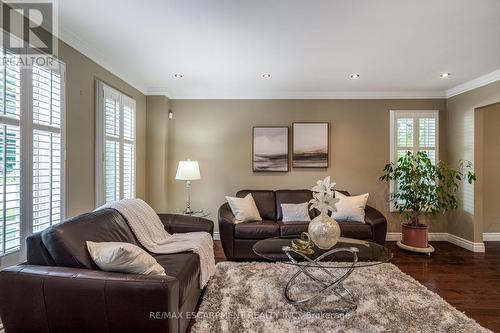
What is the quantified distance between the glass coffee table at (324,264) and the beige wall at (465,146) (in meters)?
2.62

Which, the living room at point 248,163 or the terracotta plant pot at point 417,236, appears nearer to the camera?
the living room at point 248,163

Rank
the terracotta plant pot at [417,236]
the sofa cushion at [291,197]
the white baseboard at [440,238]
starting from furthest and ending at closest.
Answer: the white baseboard at [440,238] → the sofa cushion at [291,197] → the terracotta plant pot at [417,236]

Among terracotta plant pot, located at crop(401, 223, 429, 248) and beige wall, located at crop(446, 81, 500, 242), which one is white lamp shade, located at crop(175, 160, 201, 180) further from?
beige wall, located at crop(446, 81, 500, 242)

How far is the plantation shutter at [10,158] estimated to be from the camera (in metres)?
1.93

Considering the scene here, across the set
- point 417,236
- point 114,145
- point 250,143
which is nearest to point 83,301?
point 114,145

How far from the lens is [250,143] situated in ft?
15.5

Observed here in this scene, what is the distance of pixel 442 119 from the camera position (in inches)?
183

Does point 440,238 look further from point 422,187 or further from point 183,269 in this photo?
point 183,269

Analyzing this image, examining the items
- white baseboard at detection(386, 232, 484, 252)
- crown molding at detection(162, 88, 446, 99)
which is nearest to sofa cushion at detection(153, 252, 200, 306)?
crown molding at detection(162, 88, 446, 99)

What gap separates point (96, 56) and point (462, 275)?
16.9 ft

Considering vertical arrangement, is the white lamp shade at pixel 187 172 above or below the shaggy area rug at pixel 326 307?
above

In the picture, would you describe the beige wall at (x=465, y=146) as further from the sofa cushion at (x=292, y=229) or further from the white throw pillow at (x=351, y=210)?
the sofa cushion at (x=292, y=229)
